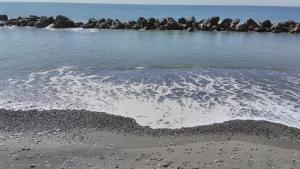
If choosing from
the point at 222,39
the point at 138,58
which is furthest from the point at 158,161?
the point at 222,39

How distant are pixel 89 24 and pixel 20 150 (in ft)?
138

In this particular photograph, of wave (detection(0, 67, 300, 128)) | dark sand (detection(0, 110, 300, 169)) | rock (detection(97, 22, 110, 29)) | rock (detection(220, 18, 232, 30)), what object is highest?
rock (detection(220, 18, 232, 30))

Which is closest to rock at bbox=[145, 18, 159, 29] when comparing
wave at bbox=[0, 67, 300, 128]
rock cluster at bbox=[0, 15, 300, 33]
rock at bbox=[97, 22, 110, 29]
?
rock cluster at bbox=[0, 15, 300, 33]

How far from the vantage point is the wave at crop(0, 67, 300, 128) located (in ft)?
48.6

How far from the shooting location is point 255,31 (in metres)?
47.7

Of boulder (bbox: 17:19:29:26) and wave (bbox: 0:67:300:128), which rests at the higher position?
boulder (bbox: 17:19:29:26)

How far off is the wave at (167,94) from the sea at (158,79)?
0.04m

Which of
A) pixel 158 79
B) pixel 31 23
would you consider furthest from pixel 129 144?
pixel 31 23

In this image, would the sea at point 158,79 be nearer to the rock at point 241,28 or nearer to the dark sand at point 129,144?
the dark sand at point 129,144

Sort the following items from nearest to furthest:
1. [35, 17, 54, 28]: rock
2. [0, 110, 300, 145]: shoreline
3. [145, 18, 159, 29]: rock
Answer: [0, 110, 300, 145]: shoreline, [145, 18, 159, 29]: rock, [35, 17, 54, 28]: rock

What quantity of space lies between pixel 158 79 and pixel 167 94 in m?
3.23

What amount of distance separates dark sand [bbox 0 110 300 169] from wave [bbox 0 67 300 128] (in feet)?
3.53

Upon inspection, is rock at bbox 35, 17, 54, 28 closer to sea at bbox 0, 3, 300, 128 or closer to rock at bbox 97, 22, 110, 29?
rock at bbox 97, 22, 110, 29

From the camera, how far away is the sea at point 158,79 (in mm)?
15383
